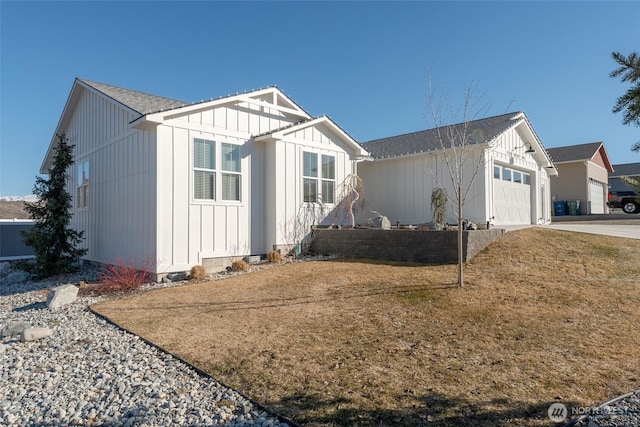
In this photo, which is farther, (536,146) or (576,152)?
(576,152)

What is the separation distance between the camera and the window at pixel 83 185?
13201 mm

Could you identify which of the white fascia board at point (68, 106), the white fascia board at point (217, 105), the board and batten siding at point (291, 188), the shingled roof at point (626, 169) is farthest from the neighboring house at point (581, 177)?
the white fascia board at point (68, 106)

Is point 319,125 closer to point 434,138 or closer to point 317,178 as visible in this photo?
point 317,178

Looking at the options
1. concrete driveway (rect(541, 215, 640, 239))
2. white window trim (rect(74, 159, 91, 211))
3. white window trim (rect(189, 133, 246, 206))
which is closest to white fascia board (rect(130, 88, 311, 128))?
white window trim (rect(189, 133, 246, 206))

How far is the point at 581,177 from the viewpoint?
25234mm

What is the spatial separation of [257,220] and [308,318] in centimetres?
587

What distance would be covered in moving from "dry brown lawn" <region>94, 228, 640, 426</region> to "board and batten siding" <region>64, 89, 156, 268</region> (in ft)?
8.69

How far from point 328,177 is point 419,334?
328 inches

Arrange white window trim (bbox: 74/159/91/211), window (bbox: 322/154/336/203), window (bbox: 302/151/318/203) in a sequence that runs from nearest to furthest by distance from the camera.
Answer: window (bbox: 302/151/318/203) < window (bbox: 322/154/336/203) < white window trim (bbox: 74/159/91/211)

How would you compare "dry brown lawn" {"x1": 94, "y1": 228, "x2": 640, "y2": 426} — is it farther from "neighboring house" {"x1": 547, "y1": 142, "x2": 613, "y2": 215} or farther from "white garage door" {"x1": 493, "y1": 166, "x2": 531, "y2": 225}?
"neighboring house" {"x1": 547, "y1": 142, "x2": 613, "y2": 215}

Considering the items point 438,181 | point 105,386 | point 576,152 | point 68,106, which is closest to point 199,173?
point 105,386

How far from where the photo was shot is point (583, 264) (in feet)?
26.2

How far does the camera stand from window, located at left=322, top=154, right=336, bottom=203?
41.3 ft

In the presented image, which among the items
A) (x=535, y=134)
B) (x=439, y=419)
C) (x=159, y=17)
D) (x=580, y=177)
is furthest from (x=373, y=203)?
(x=580, y=177)
